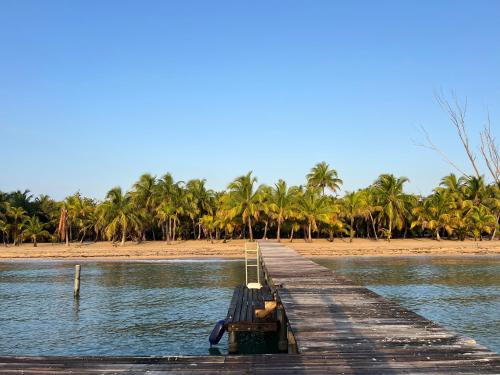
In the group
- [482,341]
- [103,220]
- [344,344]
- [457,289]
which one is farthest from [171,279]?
[103,220]

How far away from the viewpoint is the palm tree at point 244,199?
55.2m

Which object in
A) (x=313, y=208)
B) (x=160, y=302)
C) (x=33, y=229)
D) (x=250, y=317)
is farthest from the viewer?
(x=33, y=229)

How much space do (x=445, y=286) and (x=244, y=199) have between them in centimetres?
3306

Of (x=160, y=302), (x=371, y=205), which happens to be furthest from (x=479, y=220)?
(x=160, y=302)

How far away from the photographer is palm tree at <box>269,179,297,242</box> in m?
55.9

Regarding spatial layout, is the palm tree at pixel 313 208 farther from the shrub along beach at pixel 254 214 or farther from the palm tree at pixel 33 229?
the palm tree at pixel 33 229

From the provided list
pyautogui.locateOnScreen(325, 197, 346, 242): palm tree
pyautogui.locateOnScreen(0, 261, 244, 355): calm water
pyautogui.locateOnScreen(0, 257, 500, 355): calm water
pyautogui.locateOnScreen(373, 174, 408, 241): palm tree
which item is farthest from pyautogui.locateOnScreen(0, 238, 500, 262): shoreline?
pyautogui.locateOnScreen(0, 261, 244, 355): calm water

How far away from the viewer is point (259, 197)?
55906 mm

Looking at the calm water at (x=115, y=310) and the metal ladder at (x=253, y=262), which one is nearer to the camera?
the calm water at (x=115, y=310)

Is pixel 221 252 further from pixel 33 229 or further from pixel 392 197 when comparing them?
pixel 33 229

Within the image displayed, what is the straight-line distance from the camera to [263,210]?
185 ft

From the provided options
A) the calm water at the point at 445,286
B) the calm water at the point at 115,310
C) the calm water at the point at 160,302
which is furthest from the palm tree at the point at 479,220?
the calm water at the point at 115,310

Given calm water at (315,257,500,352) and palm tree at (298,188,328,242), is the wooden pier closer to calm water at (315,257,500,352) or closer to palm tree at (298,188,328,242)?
calm water at (315,257,500,352)

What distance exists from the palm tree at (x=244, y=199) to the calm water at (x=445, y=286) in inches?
615
